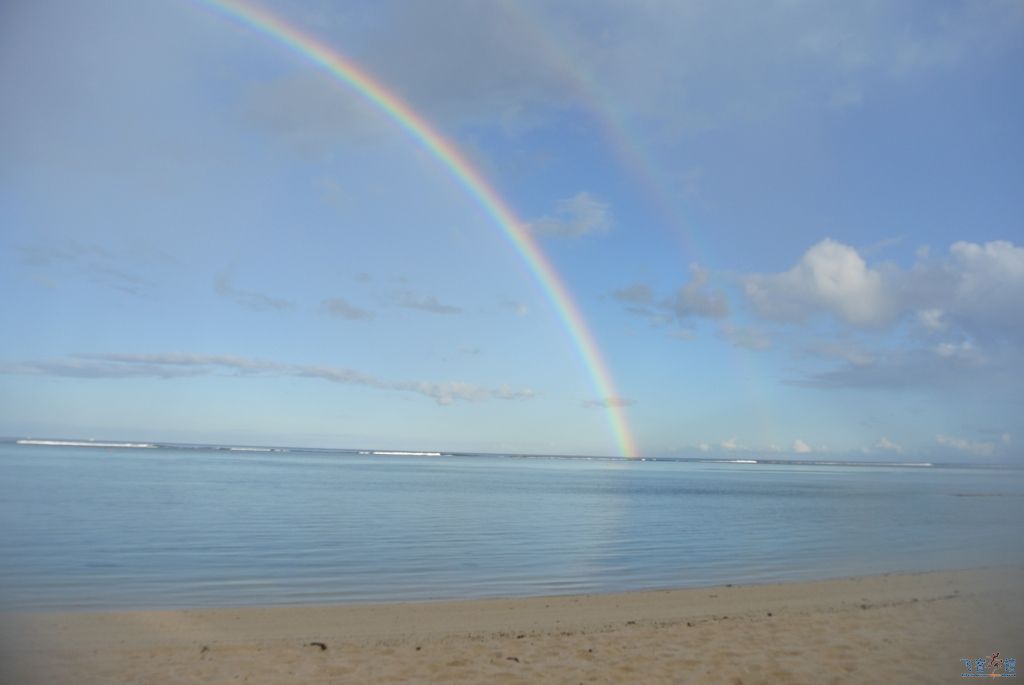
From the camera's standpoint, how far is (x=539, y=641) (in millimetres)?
13188

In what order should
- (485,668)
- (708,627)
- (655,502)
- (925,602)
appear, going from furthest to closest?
(655,502)
(925,602)
(708,627)
(485,668)

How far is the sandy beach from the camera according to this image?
11.0 meters

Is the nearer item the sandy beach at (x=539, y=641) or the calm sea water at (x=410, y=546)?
the sandy beach at (x=539, y=641)

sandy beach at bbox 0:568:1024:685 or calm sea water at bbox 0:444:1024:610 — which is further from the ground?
sandy beach at bbox 0:568:1024:685

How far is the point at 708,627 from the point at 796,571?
11730 millimetres

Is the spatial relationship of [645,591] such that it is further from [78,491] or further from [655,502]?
[78,491]

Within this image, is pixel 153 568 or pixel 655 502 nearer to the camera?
pixel 153 568

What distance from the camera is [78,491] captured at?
5278cm

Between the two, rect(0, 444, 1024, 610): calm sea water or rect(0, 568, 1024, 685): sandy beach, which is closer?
rect(0, 568, 1024, 685): sandy beach

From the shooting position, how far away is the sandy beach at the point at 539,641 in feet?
36.2

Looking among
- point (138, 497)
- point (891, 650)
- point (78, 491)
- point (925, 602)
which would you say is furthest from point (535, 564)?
point (78, 491)

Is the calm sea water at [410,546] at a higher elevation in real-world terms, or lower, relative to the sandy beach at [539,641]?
lower

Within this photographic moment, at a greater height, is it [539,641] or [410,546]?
[539,641]

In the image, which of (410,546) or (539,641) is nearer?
(539,641)
